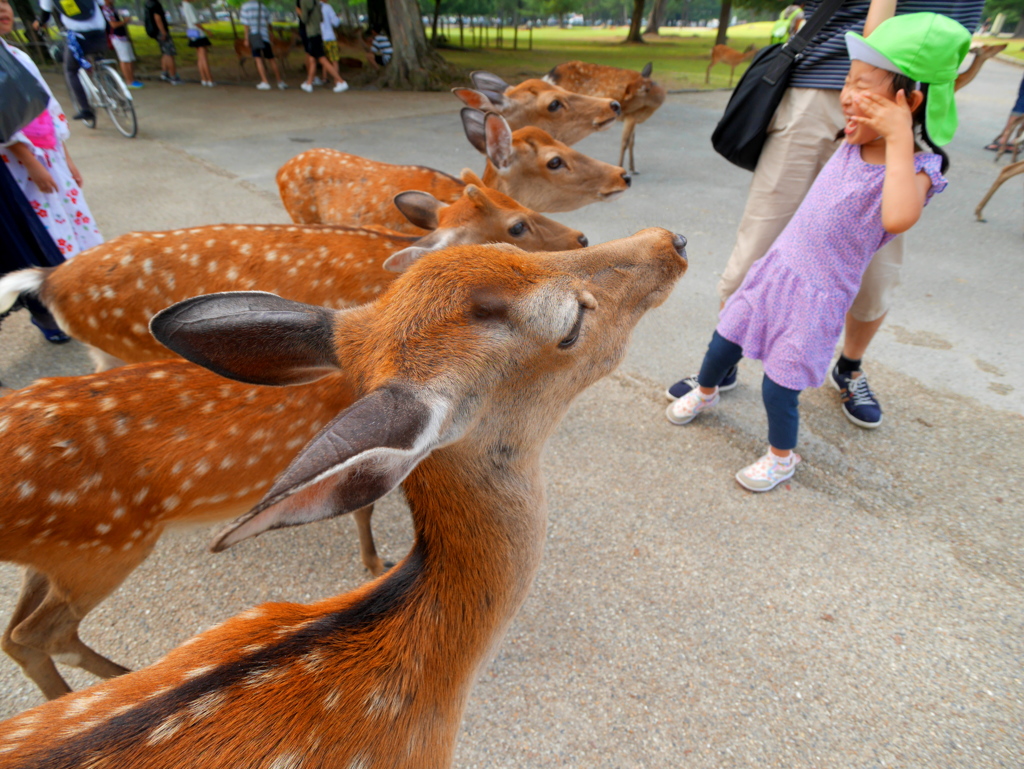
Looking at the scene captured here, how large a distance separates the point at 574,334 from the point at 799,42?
7.41ft

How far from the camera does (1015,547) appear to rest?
2443mm

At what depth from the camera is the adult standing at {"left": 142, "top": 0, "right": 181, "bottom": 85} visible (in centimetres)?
1394

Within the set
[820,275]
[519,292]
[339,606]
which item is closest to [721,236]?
[820,275]

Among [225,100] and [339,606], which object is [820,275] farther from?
[225,100]

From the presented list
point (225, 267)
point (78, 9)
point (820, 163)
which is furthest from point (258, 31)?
point (820, 163)

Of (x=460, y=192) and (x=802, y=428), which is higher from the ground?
(x=460, y=192)

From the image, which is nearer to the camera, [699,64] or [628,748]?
[628,748]

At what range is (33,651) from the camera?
72.0 inches

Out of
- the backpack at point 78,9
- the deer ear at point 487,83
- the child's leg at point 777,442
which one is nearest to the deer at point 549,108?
the deer ear at point 487,83

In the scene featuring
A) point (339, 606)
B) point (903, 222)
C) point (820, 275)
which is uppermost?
point (903, 222)

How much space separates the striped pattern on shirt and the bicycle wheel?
31.9 ft

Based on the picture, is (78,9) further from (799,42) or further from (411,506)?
(411,506)

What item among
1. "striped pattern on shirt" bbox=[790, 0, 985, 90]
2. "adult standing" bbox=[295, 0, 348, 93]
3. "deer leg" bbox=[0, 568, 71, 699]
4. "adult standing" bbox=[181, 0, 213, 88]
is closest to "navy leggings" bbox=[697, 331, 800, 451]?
"striped pattern on shirt" bbox=[790, 0, 985, 90]

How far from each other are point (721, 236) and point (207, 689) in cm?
565
